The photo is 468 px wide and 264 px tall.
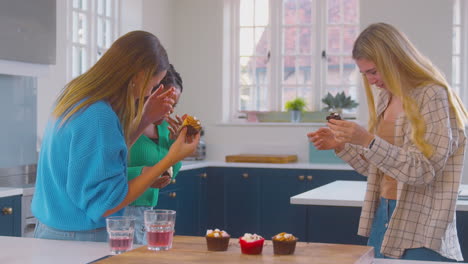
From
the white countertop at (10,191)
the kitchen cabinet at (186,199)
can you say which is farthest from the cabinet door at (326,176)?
the white countertop at (10,191)

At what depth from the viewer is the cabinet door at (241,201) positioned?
6.21 m

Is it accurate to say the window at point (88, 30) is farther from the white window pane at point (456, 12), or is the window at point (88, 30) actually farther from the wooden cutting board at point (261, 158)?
the white window pane at point (456, 12)

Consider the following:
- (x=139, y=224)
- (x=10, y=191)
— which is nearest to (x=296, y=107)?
(x=10, y=191)

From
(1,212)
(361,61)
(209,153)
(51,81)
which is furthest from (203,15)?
(361,61)

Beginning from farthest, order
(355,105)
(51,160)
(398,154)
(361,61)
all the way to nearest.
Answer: (355,105) → (361,61) → (398,154) → (51,160)

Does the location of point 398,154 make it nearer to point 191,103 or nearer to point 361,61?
point 361,61

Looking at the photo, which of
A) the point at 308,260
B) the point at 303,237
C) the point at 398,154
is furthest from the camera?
the point at 303,237

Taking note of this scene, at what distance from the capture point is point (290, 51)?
6891 mm

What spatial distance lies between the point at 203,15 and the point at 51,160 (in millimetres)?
5002

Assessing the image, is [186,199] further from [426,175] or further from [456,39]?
[426,175]

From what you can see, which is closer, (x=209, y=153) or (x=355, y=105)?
(x=355, y=105)

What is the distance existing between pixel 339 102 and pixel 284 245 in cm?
472

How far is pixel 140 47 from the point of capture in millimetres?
2088

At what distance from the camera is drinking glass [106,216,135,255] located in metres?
1.88
